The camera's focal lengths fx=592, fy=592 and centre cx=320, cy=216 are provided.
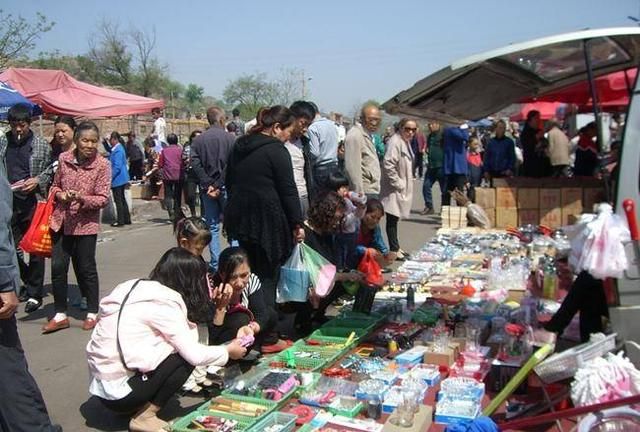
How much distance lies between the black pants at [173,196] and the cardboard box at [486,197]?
5.34m

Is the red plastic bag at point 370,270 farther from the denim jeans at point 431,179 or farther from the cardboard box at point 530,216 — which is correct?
the denim jeans at point 431,179

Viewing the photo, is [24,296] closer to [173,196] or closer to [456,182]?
[173,196]

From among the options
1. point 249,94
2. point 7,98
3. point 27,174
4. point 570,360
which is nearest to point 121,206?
point 7,98

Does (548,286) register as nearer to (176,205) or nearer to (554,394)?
(554,394)

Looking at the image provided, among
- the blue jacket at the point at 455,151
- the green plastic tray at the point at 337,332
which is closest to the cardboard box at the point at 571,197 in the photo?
the blue jacket at the point at 455,151

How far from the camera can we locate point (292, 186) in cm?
471

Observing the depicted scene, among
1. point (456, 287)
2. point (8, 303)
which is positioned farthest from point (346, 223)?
point (8, 303)

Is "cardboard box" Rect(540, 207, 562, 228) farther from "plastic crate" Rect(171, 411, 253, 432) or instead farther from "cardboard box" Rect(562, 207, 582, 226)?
"plastic crate" Rect(171, 411, 253, 432)

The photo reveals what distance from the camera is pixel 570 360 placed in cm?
308

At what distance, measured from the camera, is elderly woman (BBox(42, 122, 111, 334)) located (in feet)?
17.0

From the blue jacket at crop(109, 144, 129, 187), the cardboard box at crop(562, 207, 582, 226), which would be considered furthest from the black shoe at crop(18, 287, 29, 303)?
the cardboard box at crop(562, 207, 582, 226)

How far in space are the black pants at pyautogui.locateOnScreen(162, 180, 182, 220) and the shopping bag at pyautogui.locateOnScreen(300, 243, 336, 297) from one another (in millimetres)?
6532

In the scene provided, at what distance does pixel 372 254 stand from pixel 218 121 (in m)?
3.23

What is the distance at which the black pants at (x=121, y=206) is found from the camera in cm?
1177
